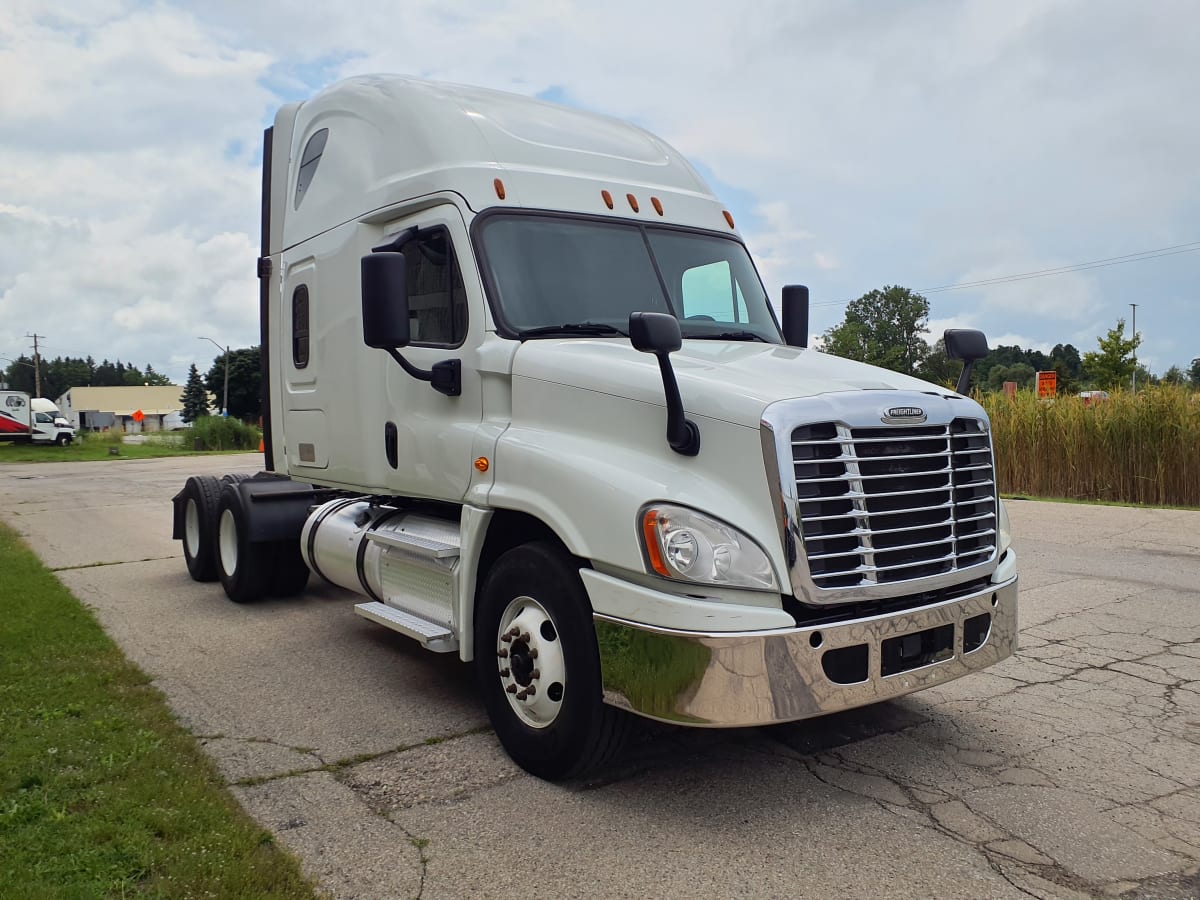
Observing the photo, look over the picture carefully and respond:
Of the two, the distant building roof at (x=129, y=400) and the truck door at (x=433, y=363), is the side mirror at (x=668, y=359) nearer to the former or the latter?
the truck door at (x=433, y=363)

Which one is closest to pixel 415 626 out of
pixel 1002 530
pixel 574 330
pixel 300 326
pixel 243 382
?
pixel 574 330

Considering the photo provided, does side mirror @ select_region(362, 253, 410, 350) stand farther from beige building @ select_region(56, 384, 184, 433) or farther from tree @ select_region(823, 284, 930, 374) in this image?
Answer: beige building @ select_region(56, 384, 184, 433)

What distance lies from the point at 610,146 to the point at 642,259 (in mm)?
954

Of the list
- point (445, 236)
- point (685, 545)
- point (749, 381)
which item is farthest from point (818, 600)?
point (445, 236)

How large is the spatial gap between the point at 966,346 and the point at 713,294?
1384 mm

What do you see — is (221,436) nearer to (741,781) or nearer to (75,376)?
(741,781)

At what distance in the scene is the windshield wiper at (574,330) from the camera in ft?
16.1

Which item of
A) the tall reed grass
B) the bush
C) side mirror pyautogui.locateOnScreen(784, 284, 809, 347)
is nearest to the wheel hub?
side mirror pyautogui.locateOnScreen(784, 284, 809, 347)

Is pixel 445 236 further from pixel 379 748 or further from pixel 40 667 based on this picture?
pixel 40 667

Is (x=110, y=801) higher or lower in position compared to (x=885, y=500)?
lower

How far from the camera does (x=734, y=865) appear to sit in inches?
140

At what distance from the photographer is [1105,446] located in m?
15.1

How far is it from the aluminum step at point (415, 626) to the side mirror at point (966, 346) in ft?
9.74

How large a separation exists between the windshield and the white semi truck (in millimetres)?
17
